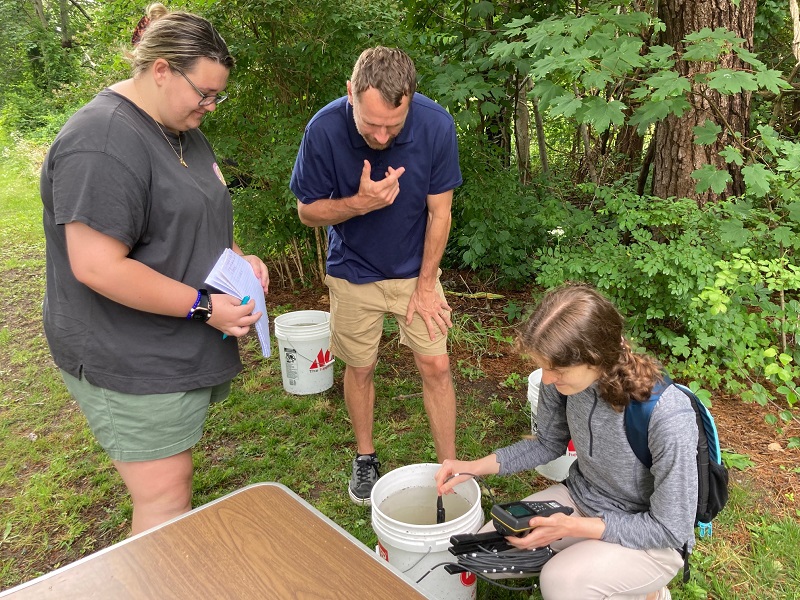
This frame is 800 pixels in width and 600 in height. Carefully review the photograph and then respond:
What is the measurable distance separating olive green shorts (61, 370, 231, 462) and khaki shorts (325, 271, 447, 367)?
0.94 metres

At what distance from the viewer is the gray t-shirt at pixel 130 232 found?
1.34 m

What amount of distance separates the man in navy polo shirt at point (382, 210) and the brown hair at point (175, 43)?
561mm

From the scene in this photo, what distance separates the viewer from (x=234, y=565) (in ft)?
3.72

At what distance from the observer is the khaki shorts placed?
2393 mm

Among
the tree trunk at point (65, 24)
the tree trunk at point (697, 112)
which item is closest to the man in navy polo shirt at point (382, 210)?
the tree trunk at point (697, 112)

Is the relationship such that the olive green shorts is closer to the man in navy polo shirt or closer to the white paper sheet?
the white paper sheet

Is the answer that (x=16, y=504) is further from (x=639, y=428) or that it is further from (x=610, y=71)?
(x=610, y=71)

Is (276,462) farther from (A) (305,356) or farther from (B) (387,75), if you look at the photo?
(B) (387,75)

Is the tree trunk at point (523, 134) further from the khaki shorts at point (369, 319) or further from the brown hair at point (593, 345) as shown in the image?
the brown hair at point (593, 345)

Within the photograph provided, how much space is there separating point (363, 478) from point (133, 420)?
129 cm

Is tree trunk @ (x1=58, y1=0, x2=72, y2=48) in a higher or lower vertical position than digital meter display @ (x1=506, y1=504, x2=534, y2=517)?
higher

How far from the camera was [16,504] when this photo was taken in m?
2.79

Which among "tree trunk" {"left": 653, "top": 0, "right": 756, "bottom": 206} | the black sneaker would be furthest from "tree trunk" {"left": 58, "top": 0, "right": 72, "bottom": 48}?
the black sneaker

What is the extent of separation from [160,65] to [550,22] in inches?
77.9
